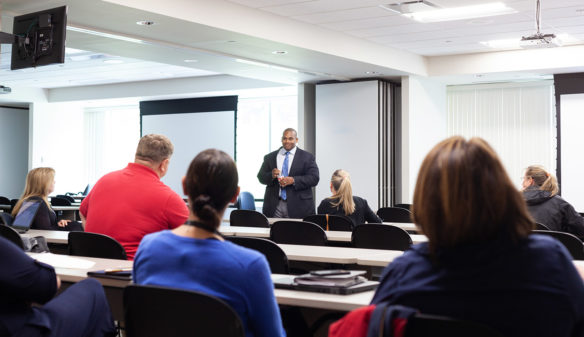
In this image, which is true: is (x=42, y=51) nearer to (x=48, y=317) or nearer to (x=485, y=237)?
(x=48, y=317)

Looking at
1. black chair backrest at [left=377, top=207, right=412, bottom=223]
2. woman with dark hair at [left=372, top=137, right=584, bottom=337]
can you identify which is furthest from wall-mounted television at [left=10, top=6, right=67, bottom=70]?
woman with dark hair at [left=372, top=137, right=584, bottom=337]

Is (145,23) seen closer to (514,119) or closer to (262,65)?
(262,65)

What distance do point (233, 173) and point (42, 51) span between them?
3.83m

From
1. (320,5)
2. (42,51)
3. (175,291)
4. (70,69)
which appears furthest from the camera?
(70,69)

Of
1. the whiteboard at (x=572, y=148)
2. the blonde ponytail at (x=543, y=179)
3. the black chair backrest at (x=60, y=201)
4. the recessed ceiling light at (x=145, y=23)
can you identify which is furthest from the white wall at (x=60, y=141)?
the blonde ponytail at (x=543, y=179)

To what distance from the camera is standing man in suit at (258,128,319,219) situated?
7441mm

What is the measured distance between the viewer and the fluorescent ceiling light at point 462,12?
6980 mm

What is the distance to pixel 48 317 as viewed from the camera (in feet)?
7.35

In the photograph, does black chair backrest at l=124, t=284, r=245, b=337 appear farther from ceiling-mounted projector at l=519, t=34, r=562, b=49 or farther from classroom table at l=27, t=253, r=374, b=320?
ceiling-mounted projector at l=519, t=34, r=562, b=49

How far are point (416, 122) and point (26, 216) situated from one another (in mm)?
6574

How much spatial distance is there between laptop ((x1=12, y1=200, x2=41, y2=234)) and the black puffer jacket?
3.46 metres

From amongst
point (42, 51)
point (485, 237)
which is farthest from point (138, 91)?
point (485, 237)

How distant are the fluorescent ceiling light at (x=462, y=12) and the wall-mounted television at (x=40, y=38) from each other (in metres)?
3.52

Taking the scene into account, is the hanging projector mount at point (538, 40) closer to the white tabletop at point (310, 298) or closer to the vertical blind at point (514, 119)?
the vertical blind at point (514, 119)
